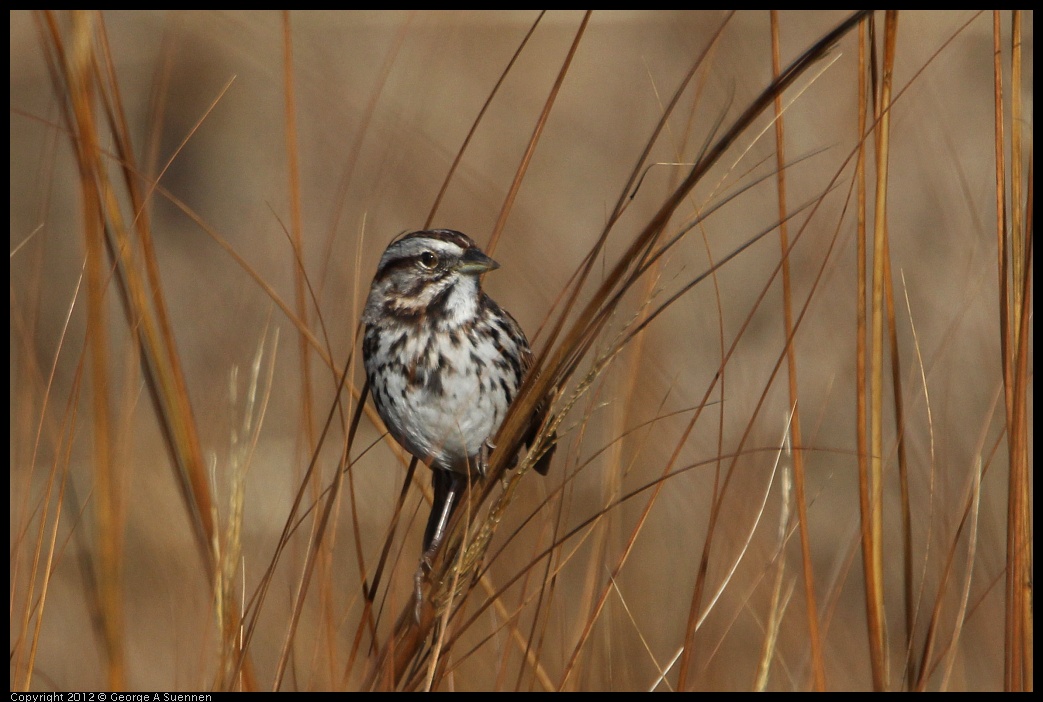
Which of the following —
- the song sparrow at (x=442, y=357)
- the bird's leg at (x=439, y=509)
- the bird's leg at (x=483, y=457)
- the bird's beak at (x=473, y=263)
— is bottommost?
the bird's leg at (x=439, y=509)

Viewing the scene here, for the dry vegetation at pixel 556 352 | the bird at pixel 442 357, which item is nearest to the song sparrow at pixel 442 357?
the bird at pixel 442 357

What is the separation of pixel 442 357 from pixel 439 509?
49 cm

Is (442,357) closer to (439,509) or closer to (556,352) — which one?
(439,509)

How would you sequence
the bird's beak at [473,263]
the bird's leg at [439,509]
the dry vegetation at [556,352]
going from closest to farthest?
the dry vegetation at [556,352]
the bird's leg at [439,509]
the bird's beak at [473,263]

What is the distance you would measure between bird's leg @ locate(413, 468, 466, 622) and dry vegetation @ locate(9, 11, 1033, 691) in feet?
0.61

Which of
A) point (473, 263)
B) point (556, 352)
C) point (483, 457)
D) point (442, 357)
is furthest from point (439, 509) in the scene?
point (556, 352)

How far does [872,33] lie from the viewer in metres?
Answer: 1.82

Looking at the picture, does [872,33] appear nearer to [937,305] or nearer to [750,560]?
[750,560]

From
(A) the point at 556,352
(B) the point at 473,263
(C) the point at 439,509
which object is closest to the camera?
(A) the point at 556,352

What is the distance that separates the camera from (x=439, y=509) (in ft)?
9.93

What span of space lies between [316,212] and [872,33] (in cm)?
601

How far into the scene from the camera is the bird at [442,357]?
2885mm

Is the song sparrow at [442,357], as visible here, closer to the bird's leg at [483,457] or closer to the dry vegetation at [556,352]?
the bird's leg at [483,457]

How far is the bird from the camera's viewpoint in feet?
9.46
